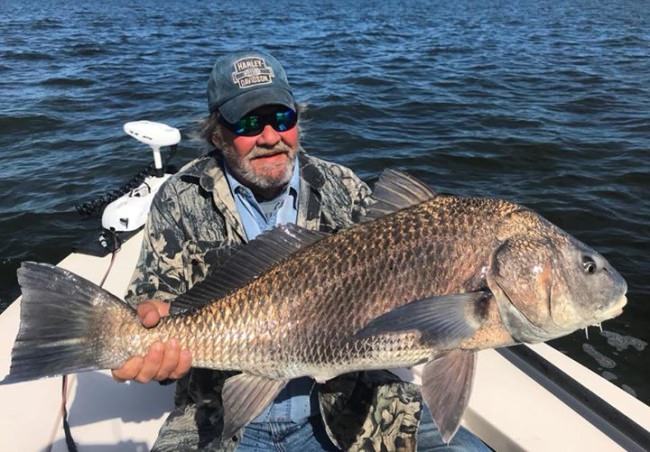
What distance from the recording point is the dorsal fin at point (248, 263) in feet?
7.70

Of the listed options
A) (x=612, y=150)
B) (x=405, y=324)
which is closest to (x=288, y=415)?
(x=405, y=324)

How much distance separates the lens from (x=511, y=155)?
31.8 feet

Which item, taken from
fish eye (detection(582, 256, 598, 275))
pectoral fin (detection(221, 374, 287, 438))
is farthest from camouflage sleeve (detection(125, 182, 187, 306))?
fish eye (detection(582, 256, 598, 275))

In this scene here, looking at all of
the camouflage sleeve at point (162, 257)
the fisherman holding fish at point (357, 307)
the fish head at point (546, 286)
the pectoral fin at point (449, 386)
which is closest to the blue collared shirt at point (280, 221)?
the camouflage sleeve at point (162, 257)

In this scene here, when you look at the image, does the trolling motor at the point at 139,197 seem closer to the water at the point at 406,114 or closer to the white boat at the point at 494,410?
the water at the point at 406,114

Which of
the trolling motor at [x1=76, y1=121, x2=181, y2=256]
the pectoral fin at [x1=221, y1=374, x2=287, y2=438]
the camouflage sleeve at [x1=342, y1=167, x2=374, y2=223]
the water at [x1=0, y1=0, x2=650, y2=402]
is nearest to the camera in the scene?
the pectoral fin at [x1=221, y1=374, x2=287, y2=438]

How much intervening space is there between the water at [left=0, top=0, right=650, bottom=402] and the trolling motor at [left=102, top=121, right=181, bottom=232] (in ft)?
1.03

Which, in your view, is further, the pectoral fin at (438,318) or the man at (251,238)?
the man at (251,238)

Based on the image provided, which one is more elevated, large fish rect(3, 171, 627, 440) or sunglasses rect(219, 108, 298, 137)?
sunglasses rect(219, 108, 298, 137)

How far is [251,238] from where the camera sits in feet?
9.47

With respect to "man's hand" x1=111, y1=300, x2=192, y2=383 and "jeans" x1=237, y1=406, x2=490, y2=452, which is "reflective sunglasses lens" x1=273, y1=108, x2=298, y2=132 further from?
"jeans" x1=237, y1=406, x2=490, y2=452

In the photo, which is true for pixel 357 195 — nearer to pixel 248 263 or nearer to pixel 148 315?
pixel 248 263

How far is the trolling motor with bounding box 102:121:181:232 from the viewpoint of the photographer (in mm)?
4848

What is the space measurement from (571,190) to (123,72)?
12355 millimetres
